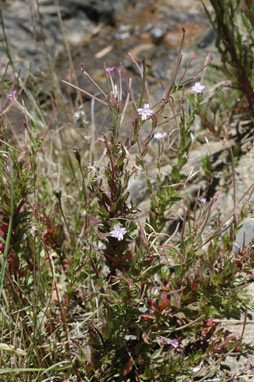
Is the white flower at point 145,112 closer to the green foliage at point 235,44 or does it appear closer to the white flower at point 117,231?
the white flower at point 117,231

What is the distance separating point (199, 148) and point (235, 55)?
656 millimetres

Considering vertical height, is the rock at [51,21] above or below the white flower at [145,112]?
above

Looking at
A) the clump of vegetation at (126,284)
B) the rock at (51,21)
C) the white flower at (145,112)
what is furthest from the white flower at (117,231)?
the rock at (51,21)

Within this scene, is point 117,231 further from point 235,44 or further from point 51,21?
point 51,21

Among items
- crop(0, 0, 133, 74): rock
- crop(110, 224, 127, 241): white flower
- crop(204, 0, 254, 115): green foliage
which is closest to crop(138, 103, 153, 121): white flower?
crop(110, 224, 127, 241): white flower

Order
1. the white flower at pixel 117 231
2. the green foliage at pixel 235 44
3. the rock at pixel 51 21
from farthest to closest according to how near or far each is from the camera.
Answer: the rock at pixel 51 21 → the green foliage at pixel 235 44 → the white flower at pixel 117 231

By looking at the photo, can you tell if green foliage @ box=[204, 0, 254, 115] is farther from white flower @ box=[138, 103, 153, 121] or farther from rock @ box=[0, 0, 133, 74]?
rock @ box=[0, 0, 133, 74]

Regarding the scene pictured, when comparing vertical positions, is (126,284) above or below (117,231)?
below

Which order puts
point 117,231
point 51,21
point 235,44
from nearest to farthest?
1. point 117,231
2. point 235,44
3. point 51,21

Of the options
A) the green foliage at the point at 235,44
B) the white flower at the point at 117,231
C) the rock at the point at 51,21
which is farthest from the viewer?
the rock at the point at 51,21

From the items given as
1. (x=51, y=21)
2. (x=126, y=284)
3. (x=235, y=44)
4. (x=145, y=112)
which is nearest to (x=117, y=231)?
(x=126, y=284)

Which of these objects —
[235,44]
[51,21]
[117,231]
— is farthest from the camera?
[51,21]

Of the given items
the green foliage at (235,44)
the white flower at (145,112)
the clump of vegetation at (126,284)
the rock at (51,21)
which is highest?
the rock at (51,21)

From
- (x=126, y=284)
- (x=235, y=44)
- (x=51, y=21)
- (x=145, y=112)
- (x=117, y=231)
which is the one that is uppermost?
(x=51, y=21)
